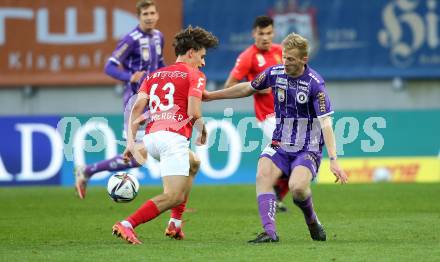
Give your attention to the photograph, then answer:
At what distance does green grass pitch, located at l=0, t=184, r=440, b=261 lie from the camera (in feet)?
26.9

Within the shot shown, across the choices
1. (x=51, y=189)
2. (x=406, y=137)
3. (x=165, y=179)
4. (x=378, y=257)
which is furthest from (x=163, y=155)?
→ (x=406, y=137)

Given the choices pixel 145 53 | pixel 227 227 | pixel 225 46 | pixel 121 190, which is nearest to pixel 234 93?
pixel 121 190

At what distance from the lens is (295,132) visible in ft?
30.5

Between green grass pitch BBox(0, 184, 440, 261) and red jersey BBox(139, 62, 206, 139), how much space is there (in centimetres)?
108

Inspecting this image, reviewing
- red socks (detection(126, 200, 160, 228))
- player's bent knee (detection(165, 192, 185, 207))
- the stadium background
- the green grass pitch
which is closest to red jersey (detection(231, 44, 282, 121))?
the green grass pitch

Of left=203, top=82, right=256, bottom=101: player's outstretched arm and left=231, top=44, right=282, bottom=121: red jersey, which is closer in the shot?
left=203, top=82, right=256, bottom=101: player's outstretched arm

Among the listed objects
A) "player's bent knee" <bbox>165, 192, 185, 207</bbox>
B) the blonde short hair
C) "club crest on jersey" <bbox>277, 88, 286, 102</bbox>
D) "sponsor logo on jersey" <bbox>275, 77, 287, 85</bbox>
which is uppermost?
the blonde short hair

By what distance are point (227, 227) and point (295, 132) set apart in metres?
1.83

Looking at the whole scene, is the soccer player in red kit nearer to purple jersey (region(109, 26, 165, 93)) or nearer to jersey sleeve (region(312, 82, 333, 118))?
jersey sleeve (region(312, 82, 333, 118))

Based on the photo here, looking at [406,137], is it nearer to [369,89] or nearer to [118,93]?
[369,89]

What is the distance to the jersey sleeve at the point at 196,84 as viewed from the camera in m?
9.08

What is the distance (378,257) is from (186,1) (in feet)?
50.1

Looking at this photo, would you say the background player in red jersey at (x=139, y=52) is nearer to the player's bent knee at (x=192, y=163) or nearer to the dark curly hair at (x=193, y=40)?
the player's bent knee at (x=192, y=163)

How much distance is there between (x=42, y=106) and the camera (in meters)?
23.7
